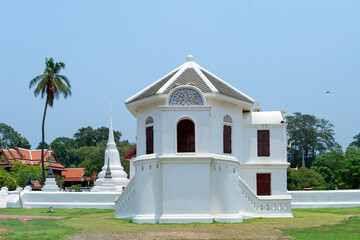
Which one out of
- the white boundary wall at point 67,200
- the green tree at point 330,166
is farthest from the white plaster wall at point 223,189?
the green tree at point 330,166

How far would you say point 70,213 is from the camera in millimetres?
30688

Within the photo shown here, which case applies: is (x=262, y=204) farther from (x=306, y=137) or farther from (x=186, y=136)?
(x=306, y=137)

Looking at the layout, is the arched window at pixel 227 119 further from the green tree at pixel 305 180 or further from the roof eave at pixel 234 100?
the green tree at pixel 305 180

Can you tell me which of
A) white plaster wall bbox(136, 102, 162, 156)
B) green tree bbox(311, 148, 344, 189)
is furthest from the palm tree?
green tree bbox(311, 148, 344, 189)

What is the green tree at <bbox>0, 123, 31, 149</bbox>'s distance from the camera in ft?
341

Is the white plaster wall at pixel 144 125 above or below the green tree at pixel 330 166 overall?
above

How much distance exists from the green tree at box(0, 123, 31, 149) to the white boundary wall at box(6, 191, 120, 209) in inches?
2769

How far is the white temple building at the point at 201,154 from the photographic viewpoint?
74.7ft

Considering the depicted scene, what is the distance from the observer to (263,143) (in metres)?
29.6

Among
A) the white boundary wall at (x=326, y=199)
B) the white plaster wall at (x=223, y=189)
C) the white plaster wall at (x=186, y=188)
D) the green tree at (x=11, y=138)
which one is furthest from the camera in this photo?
the green tree at (x=11, y=138)

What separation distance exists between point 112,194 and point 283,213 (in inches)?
501

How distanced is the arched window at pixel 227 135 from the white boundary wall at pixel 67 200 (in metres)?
10.7

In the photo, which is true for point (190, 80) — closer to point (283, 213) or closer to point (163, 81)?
point (163, 81)

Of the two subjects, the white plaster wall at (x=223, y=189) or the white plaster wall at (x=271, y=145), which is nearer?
the white plaster wall at (x=223, y=189)
